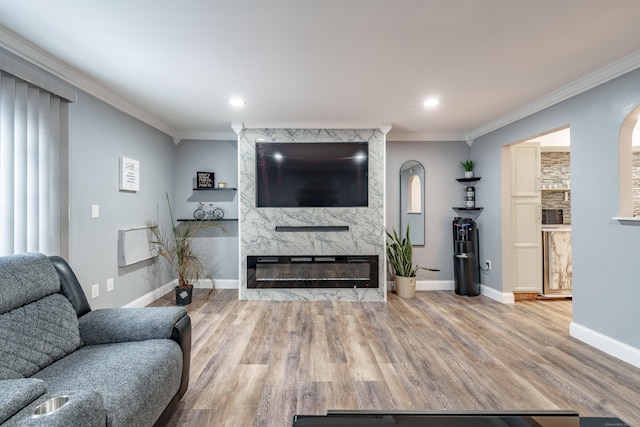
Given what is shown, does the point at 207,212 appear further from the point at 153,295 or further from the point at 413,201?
the point at 413,201

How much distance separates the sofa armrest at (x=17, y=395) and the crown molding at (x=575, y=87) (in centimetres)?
401

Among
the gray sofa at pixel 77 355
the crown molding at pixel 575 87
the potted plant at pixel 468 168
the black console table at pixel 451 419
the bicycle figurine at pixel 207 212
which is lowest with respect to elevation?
the black console table at pixel 451 419

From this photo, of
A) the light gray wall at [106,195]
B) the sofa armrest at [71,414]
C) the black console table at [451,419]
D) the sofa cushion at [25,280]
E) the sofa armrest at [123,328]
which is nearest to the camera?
the sofa armrest at [71,414]

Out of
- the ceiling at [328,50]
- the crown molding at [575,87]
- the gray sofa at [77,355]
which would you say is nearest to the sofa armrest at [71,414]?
the gray sofa at [77,355]

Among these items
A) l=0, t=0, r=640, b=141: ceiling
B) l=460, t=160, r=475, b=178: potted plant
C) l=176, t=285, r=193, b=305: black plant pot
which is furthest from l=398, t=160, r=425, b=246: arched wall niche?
l=176, t=285, r=193, b=305: black plant pot

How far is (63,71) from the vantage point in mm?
2412

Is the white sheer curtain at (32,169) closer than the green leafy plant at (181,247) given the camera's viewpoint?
Yes

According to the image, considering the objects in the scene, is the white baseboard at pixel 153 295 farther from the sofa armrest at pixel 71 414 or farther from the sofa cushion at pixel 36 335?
the sofa armrest at pixel 71 414

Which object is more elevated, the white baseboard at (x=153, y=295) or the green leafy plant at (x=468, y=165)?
the green leafy plant at (x=468, y=165)

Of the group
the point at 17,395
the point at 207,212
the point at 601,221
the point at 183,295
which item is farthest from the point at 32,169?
the point at 601,221

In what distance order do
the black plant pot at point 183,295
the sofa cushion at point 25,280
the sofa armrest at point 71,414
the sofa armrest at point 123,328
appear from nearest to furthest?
the sofa armrest at point 71,414 → the sofa cushion at point 25,280 → the sofa armrest at point 123,328 → the black plant pot at point 183,295

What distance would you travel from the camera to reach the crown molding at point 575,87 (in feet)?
7.52

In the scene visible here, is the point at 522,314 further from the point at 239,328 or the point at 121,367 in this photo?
the point at 121,367

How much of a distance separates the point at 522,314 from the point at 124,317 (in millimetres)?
3994
